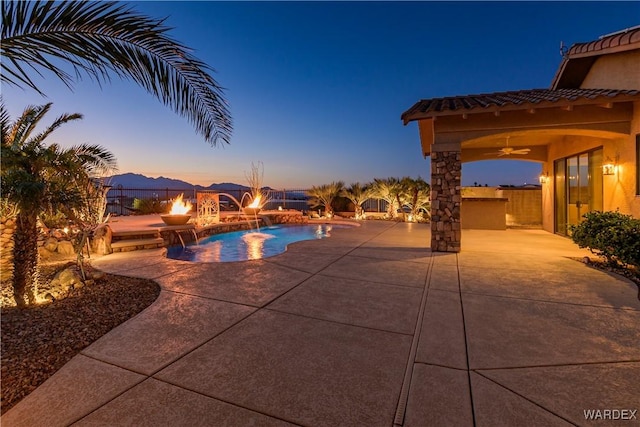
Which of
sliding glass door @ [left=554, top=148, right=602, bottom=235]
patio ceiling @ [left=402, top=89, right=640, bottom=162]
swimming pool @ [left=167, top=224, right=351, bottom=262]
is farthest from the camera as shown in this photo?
sliding glass door @ [left=554, top=148, right=602, bottom=235]

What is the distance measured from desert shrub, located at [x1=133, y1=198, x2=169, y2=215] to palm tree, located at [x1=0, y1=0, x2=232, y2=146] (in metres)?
13.6

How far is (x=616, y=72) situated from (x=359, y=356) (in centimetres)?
967

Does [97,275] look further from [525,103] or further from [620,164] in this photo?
[620,164]

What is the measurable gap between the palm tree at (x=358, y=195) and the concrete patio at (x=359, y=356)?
11.7 meters

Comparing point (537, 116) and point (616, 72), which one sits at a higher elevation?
point (616, 72)

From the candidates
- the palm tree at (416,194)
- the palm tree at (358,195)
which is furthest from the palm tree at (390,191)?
the palm tree at (358,195)

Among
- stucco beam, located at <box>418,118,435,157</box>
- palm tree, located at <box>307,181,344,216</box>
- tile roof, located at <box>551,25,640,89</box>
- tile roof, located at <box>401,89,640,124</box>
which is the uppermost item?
tile roof, located at <box>551,25,640,89</box>

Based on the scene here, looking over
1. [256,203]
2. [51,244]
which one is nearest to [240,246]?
[51,244]

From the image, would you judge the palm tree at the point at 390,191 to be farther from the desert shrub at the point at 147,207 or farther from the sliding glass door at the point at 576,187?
the desert shrub at the point at 147,207

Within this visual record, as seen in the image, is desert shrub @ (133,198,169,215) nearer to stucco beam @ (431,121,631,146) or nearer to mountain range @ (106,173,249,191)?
mountain range @ (106,173,249,191)

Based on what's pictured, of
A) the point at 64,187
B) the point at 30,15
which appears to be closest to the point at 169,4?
the point at 30,15

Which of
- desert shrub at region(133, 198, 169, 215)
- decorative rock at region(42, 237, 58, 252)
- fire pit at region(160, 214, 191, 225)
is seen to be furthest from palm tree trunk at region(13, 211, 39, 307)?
desert shrub at region(133, 198, 169, 215)

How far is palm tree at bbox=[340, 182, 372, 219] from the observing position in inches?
640

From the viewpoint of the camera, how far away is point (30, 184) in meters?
3.10
